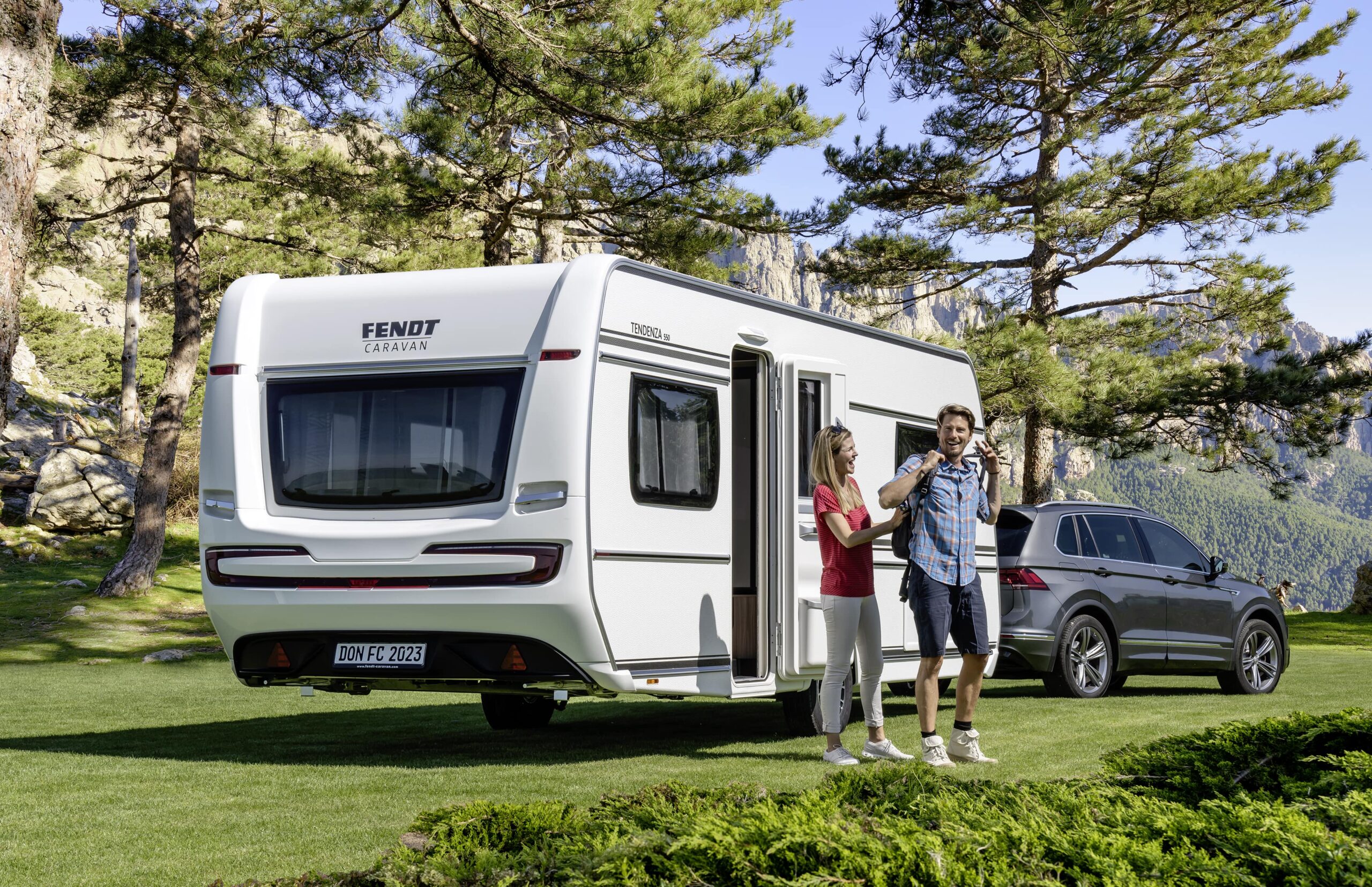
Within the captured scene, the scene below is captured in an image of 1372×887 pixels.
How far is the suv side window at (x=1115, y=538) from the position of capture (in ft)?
39.6

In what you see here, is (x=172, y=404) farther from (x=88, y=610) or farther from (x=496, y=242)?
(x=496, y=242)

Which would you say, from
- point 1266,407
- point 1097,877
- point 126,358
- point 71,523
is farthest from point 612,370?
point 126,358

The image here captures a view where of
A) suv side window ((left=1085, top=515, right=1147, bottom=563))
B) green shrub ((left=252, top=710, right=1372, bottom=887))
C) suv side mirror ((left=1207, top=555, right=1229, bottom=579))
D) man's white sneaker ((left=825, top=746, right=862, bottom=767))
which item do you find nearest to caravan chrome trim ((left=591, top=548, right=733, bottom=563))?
man's white sneaker ((left=825, top=746, right=862, bottom=767))

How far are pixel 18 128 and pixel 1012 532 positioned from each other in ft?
27.4

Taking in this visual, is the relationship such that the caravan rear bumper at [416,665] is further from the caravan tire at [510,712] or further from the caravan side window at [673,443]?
the caravan tire at [510,712]

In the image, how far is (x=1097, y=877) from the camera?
2.85 meters

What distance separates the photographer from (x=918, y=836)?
119 inches

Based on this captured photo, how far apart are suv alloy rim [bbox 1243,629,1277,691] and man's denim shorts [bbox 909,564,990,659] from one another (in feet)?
20.8

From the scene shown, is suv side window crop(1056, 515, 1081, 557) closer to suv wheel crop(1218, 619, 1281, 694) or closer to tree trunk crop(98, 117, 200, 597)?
suv wheel crop(1218, 619, 1281, 694)

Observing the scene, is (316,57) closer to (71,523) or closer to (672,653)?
(672,653)

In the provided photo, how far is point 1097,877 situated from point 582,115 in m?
9.69

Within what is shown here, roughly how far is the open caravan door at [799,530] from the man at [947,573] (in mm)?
1044

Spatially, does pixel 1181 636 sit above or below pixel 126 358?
below

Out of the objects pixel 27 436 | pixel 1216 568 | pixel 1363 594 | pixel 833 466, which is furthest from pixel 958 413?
pixel 27 436
